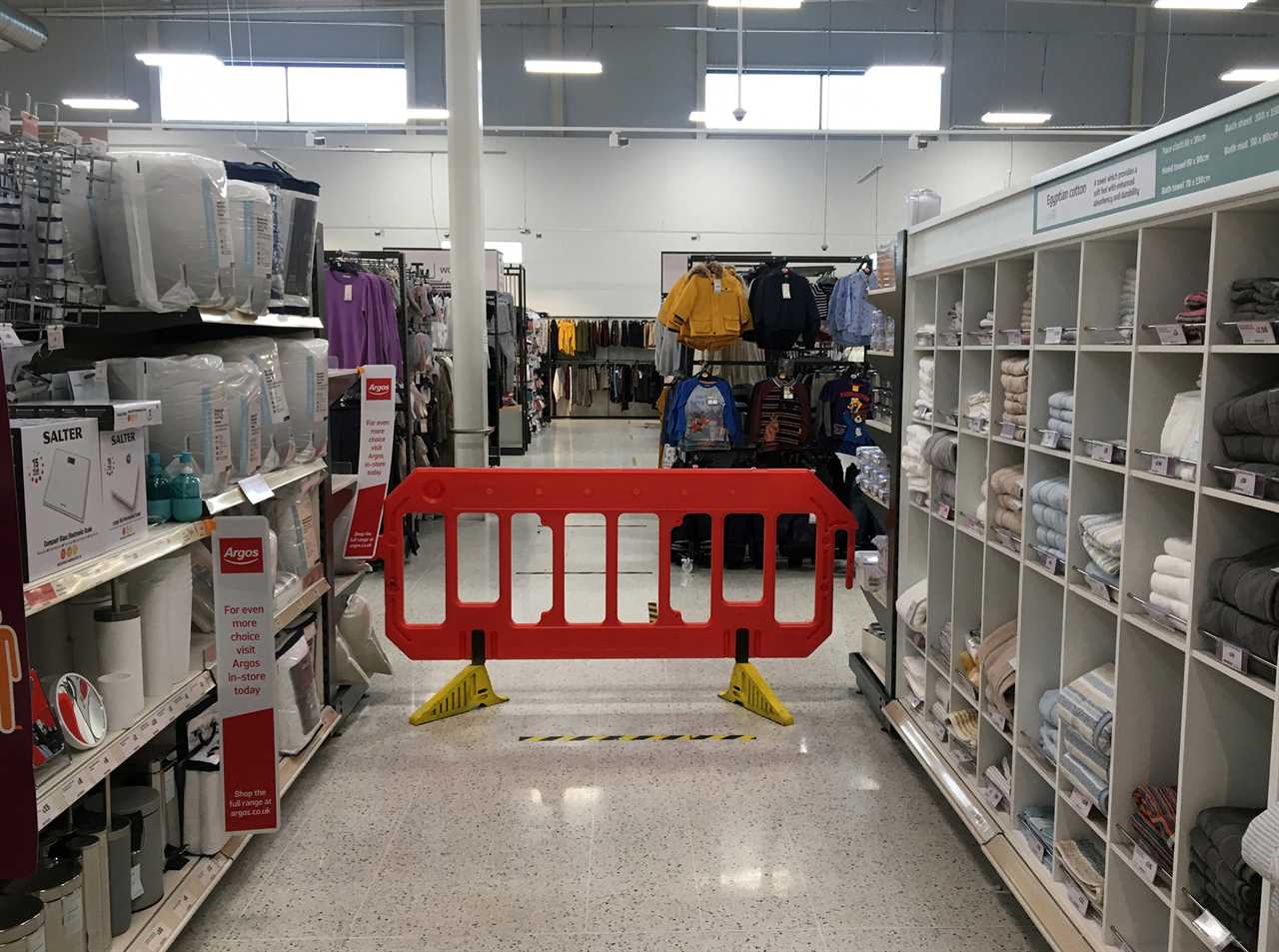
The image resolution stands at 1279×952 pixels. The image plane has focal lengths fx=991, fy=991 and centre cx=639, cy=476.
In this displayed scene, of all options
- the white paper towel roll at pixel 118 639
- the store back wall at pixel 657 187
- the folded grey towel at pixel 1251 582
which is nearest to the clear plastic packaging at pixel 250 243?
the white paper towel roll at pixel 118 639

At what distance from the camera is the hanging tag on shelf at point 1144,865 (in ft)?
6.89

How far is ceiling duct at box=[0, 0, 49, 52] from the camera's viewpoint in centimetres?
1142

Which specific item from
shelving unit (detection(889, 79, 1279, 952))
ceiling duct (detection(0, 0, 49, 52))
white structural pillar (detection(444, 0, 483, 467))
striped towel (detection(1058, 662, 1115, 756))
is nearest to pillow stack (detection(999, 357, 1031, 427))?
shelving unit (detection(889, 79, 1279, 952))

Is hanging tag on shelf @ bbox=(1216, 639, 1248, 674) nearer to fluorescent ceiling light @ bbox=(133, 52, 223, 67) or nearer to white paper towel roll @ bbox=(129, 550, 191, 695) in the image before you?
white paper towel roll @ bbox=(129, 550, 191, 695)

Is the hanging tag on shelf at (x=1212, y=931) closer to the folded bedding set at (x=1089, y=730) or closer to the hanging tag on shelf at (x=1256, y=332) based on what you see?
the folded bedding set at (x=1089, y=730)

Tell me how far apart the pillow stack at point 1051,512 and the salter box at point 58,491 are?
232cm

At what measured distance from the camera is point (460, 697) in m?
4.23

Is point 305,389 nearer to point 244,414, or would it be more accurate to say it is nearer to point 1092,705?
point 244,414

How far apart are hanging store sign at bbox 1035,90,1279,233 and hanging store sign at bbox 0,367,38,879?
202 cm

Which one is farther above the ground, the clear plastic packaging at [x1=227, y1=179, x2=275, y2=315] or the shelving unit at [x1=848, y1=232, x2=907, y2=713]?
the clear plastic packaging at [x1=227, y1=179, x2=275, y2=315]

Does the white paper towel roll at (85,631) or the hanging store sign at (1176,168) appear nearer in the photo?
the hanging store sign at (1176,168)

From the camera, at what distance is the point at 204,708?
2863 millimetres

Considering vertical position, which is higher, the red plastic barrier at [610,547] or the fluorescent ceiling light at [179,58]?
the fluorescent ceiling light at [179,58]

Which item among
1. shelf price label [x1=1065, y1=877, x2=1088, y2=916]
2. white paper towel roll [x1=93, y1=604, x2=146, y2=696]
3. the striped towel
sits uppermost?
white paper towel roll [x1=93, y1=604, x2=146, y2=696]
